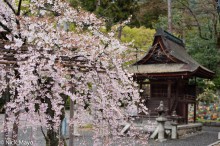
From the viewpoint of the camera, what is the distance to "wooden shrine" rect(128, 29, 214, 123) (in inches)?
529

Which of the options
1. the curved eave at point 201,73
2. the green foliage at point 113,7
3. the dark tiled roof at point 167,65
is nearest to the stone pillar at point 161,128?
the dark tiled roof at point 167,65

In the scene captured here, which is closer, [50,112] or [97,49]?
[97,49]

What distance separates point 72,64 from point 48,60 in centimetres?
31

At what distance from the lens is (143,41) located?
18.9m

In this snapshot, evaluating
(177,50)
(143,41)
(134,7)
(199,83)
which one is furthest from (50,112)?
(199,83)

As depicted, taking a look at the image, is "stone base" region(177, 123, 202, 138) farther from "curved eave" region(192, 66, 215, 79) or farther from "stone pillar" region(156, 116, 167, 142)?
"curved eave" region(192, 66, 215, 79)

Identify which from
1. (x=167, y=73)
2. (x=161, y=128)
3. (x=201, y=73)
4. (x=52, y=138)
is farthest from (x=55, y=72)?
(x=201, y=73)

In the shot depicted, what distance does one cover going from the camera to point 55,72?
12.2ft

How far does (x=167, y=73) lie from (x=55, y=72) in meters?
10.1

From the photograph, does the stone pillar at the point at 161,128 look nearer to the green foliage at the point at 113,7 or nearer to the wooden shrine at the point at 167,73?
the wooden shrine at the point at 167,73

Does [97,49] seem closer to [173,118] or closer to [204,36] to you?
[173,118]

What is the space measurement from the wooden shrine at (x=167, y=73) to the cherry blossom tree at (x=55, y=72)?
8604 millimetres

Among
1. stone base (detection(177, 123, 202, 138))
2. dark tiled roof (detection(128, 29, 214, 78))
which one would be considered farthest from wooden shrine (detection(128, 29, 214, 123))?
stone base (detection(177, 123, 202, 138))

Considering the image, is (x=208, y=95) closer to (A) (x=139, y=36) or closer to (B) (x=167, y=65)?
(A) (x=139, y=36)
